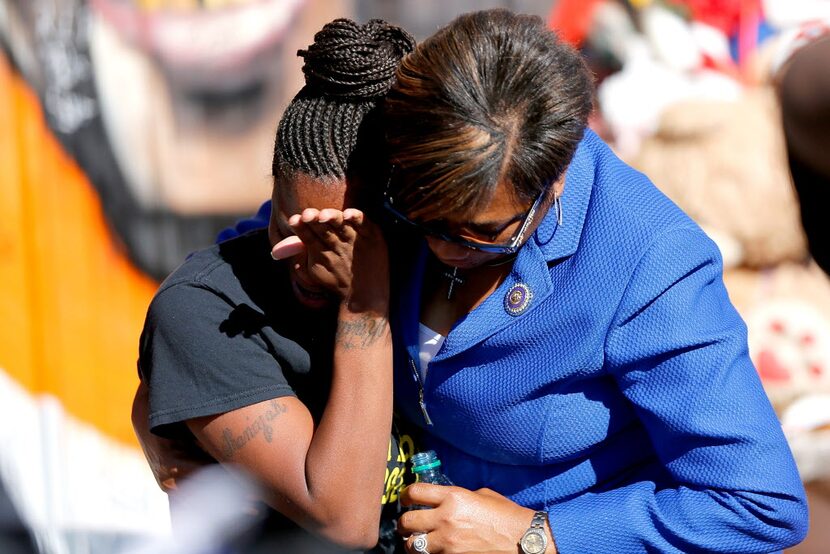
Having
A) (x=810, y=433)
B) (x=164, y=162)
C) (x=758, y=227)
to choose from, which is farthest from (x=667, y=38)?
(x=164, y=162)

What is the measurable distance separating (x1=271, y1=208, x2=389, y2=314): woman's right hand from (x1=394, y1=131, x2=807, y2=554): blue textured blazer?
11 centimetres


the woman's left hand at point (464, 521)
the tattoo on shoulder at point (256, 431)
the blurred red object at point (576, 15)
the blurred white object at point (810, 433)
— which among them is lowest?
the blurred white object at point (810, 433)

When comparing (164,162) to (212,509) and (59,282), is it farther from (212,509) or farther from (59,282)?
(212,509)

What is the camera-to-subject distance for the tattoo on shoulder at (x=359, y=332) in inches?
72.6

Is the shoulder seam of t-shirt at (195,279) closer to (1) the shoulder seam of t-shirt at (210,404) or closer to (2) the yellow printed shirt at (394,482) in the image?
(1) the shoulder seam of t-shirt at (210,404)

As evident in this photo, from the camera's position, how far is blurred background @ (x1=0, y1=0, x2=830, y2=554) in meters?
3.90

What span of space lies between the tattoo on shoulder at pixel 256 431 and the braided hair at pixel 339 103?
1.50ft

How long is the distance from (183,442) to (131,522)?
7.50ft

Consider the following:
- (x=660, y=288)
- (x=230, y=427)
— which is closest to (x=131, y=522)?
(x=230, y=427)

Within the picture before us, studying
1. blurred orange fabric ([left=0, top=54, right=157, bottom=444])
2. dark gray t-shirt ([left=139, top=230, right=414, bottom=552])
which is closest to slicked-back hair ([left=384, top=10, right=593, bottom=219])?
dark gray t-shirt ([left=139, top=230, right=414, bottom=552])

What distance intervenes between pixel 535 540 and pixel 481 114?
32.8 inches

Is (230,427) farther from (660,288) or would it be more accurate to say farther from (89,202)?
(89,202)

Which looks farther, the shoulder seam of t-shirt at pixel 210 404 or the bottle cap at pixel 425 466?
the bottle cap at pixel 425 466

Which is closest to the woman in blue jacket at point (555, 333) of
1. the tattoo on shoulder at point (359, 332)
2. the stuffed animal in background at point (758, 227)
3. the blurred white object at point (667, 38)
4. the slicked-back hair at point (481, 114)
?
the slicked-back hair at point (481, 114)
